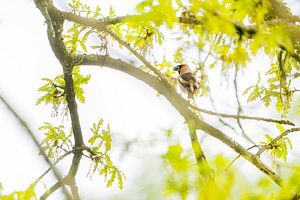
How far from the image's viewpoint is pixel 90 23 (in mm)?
2305

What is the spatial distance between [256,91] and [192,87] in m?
0.79

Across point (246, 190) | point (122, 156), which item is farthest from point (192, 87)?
point (246, 190)

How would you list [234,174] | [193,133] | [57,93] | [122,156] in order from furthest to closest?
[57,93] → [193,133] → [122,156] → [234,174]

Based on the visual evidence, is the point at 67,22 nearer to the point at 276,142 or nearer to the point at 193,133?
the point at 193,133

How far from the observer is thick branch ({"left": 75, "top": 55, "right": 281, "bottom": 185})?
2.14 metres

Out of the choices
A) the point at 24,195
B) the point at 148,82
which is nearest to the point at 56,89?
the point at 148,82

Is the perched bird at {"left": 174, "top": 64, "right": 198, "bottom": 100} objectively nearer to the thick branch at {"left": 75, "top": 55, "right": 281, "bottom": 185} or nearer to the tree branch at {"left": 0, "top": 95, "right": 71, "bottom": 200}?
the thick branch at {"left": 75, "top": 55, "right": 281, "bottom": 185}

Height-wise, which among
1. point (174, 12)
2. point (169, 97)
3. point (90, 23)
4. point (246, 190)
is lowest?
point (246, 190)

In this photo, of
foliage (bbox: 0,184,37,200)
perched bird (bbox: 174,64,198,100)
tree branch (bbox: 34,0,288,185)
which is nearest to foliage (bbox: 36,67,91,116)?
tree branch (bbox: 34,0,288,185)

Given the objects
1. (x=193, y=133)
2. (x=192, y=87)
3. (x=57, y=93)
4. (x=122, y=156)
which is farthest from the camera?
(x=192, y=87)

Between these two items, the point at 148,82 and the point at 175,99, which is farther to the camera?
the point at 148,82

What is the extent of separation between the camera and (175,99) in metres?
2.43

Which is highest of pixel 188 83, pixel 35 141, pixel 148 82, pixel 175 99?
pixel 188 83

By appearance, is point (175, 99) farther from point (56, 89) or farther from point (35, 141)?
point (35, 141)
